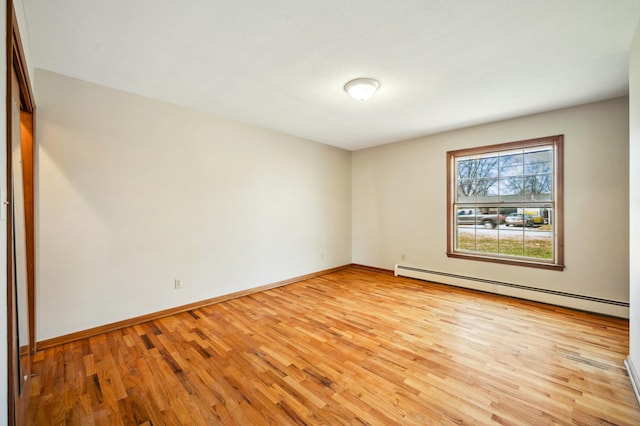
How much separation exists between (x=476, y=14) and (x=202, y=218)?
11.1ft

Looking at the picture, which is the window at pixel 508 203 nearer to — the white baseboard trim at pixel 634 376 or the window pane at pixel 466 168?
the window pane at pixel 466 168

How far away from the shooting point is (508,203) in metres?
3.95

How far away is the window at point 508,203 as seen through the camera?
142 inches

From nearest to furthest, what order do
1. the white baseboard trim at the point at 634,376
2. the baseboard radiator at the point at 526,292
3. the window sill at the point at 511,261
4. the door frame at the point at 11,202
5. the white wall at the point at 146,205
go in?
the door frame at the point at 11,202 → the white baseboard trim at the point at 634,376 → the white wall at the point at 146,205 → the baseboard radiator at the point at 526,292 → the window sill at the point at 511,261

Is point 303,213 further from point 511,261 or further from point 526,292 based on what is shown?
point 526,292

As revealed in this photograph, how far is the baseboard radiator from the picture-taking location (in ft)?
10.2

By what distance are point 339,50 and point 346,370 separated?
2.53 m

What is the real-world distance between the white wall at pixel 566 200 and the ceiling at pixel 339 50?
0.44 metres

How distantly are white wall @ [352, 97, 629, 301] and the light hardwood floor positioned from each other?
1.91ft

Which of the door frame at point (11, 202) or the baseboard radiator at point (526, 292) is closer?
the door frame at point (11, 202)

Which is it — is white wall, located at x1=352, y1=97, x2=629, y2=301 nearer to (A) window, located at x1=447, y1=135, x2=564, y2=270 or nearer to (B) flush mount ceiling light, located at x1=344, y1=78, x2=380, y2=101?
(A) window, located at x1=447, y1=135, x2=564, y2=270

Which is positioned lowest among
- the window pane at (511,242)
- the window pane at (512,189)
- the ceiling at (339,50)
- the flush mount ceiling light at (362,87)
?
the window pane at (511,242)

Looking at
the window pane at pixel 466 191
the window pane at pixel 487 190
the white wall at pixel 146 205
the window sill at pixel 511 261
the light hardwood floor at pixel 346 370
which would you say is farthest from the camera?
the window pane at pixel 466 191

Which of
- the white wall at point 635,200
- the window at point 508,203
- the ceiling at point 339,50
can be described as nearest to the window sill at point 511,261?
the window at point 508,203
